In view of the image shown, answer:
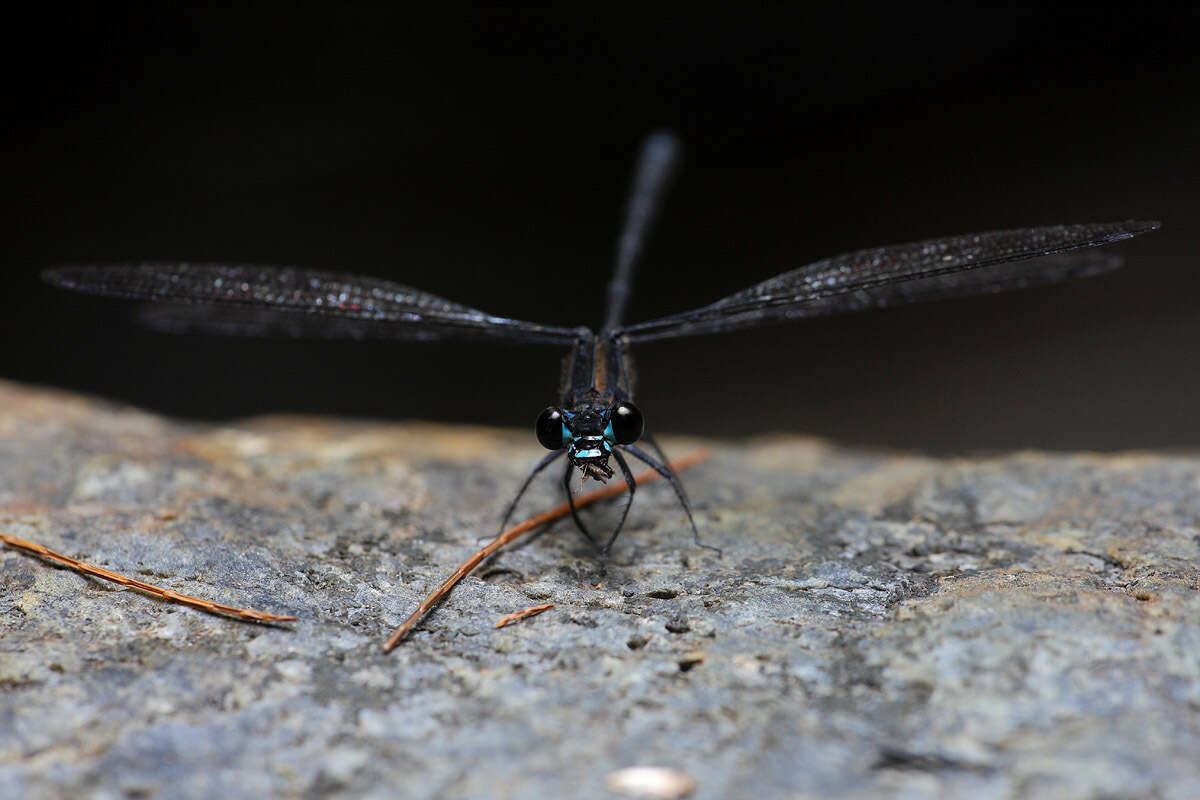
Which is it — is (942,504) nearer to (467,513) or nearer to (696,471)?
(696,471)

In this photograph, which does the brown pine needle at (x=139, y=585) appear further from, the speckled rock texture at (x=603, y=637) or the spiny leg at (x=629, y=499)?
the spiny leg at (x=629, y=499)

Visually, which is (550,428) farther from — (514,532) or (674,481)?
(674,481)

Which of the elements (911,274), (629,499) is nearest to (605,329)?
(629,499)

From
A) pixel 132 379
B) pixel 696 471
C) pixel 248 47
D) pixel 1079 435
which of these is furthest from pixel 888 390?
pixel 132 379

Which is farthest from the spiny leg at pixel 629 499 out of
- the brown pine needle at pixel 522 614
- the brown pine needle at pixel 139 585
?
the brown pine needle at pixel 139 585

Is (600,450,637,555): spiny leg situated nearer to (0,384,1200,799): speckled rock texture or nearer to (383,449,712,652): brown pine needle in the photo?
(0,384,1200,799): speckled rock texture

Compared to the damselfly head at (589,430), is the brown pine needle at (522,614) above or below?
below

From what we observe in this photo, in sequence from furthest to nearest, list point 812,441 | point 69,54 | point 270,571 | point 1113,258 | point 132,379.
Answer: point 132,379 → point 69,54 → point 812,441 → point 1113,258 → point 270,571
